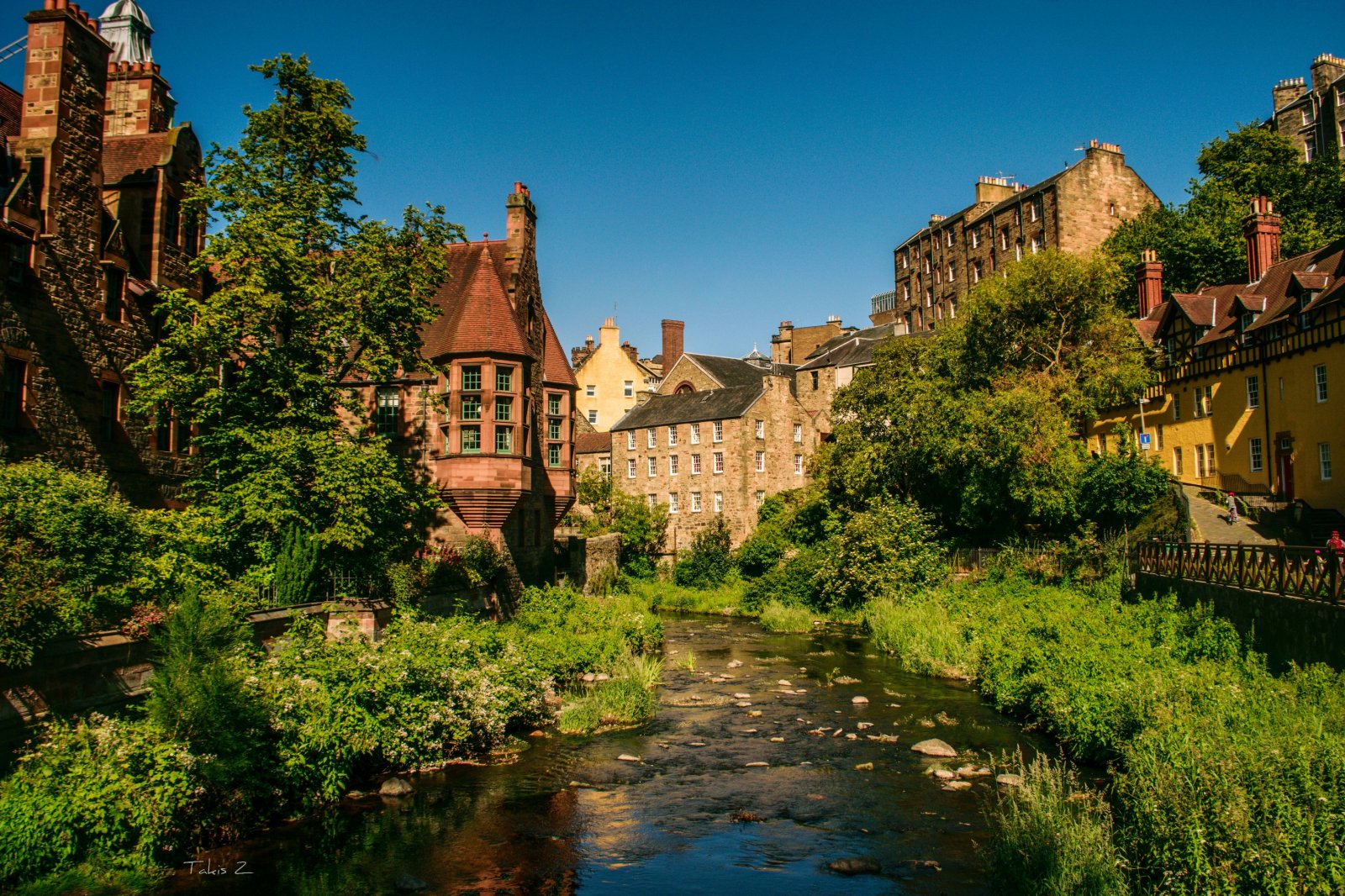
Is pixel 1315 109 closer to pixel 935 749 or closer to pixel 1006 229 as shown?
pixel 1006 229

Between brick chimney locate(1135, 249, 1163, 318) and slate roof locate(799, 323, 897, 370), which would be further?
slate roof locate(799, 323, 897, 370)

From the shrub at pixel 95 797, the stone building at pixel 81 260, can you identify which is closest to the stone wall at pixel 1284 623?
the shrub at pixel 95 797

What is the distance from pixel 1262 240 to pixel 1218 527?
1529 cm

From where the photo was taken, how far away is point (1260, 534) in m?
30.0

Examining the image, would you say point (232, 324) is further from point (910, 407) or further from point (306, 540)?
point (910, 407)

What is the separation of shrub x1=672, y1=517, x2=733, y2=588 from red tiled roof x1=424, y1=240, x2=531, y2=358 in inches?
1026

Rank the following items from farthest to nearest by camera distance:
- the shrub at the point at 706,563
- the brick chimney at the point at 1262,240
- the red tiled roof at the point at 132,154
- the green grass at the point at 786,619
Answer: the shrub at the point at 706,563
the green grass at the point at 786,619
the brick chimney at the point at 1262,240
the red tiled roof at the point at 132,154

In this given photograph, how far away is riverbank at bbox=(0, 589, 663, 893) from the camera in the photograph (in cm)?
1163

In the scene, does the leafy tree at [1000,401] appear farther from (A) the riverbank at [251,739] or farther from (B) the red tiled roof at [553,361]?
(A) the riverbank at [251,739]

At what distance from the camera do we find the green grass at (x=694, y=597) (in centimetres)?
4834

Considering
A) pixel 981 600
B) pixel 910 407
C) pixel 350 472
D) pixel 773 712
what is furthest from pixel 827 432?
pixel 350 472

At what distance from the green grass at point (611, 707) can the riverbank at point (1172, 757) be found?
28.2ft

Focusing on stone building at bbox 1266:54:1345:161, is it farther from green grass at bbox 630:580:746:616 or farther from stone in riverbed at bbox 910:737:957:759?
stone in riverbed at bbox 910:737:957:759

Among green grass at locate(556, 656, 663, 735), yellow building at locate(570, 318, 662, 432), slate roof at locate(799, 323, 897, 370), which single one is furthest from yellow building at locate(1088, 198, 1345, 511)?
yellow building at locate(570, 318, 662, 432)
